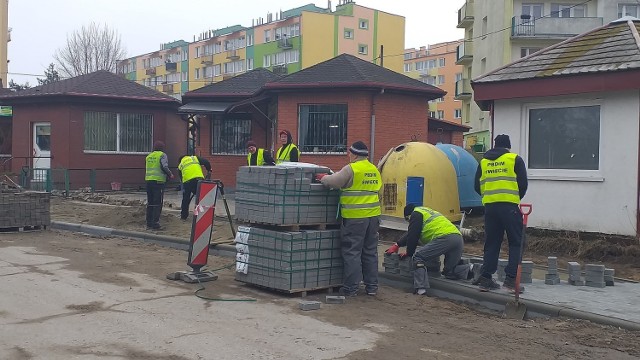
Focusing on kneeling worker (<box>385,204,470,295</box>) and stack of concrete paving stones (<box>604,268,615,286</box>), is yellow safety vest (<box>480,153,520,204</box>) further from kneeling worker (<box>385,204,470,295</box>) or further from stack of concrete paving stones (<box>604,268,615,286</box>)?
stack of concrete paving stones (<box>604,268,615,286</box>)

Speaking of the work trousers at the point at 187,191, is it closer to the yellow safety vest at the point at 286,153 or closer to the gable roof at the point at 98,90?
the yellow safety vest at the point at 286,153

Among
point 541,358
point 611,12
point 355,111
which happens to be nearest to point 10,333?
point 541,358

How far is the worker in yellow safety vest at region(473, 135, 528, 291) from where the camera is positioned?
A: 7750 millimetres

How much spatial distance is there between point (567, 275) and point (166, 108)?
18232mm

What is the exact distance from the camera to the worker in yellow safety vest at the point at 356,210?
7773 millimetres

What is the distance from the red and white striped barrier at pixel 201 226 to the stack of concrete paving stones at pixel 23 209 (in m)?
6.33

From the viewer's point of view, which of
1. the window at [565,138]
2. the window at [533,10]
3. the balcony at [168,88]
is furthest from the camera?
the balcony at [168,88]

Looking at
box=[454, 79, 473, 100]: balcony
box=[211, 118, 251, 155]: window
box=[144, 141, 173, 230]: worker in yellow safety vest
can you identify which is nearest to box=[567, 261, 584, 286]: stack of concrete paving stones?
box=[144, 141, 173, 230]: worker in yellow safety vest

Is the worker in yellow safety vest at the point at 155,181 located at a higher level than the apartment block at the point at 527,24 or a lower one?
lower

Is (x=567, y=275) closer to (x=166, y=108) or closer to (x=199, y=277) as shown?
(x=199, y=277)

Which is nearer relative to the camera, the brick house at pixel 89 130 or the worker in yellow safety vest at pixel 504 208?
the worker in yellow safety vest at pixel 504 208

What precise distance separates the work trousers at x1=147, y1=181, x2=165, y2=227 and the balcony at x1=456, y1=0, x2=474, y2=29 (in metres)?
46.1

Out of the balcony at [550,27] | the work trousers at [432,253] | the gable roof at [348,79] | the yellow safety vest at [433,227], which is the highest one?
the balcony at [550,27]

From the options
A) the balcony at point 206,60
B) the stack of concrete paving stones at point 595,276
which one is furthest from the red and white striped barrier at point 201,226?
the balcony at point 206,60
